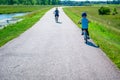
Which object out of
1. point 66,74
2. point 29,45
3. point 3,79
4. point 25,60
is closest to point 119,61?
point 66,74

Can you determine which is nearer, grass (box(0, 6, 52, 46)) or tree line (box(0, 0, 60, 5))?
grass (box(0, 6, 52, 46))

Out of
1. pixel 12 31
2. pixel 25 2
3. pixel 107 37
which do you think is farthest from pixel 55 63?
pixel 25 2

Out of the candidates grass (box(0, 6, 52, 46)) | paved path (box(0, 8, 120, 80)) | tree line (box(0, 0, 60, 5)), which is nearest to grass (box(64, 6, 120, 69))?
paved path (box(0, 8, 120, 80))

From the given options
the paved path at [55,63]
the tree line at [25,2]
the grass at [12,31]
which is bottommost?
the tree line at [25,2]

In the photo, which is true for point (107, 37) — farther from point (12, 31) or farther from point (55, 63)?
point (55, 63)

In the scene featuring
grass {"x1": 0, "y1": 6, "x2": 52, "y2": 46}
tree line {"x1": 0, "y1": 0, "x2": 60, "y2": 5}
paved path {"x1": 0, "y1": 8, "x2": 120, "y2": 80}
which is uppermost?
paved path {"x1": 0, "y1": 8, "x2": 120, "y2": 80}

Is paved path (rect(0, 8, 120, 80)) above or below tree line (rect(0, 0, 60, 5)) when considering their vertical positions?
above

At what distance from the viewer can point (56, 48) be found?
500 inches

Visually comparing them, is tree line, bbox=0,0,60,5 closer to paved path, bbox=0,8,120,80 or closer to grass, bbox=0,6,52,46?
grass, bbox=0,6,52,46

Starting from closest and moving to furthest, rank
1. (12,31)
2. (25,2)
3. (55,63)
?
(55,63)
(12,31)
(25,2)

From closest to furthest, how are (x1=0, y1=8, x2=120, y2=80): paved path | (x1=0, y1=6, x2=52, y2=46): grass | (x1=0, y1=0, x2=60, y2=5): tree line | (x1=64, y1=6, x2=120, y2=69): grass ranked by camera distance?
(x1=0, y1=8, x2=120, y2=80): paved path
(x1=64, y1=6, x2=120, y2=69): grass
(x1=0, y1=6, x2=52, y2=46): grass
(x1=0, y1=0, x2=60, y2=5): tree line

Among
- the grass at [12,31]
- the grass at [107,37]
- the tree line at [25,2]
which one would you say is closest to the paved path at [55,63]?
the grass at [107,37]

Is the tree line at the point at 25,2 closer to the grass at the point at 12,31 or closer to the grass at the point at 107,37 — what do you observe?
the grass at the point at 12,31

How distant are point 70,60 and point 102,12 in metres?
57.0
